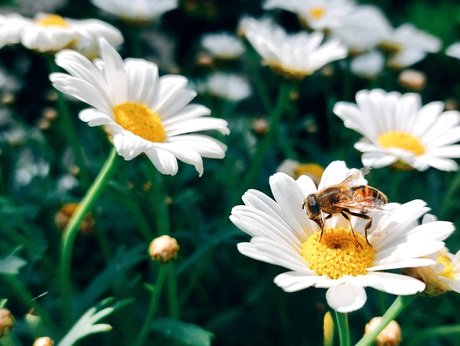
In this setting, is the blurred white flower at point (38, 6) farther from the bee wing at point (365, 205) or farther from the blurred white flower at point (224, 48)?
the bee wing at point (365, 205)

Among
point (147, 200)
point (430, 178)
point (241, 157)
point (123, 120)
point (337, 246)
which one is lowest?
point (430, 178)

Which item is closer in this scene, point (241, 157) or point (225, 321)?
point (225, 321)

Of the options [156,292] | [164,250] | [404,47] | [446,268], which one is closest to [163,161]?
[164,250]

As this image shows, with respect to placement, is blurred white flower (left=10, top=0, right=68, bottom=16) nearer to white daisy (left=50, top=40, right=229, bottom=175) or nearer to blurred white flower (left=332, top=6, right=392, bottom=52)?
blurred white flower (left=332, top=6, right=392, bottom=52)

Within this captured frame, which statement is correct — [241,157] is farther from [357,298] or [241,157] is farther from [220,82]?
[357,298]

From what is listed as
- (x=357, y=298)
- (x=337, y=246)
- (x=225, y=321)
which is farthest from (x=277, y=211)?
(x=225, y=321)

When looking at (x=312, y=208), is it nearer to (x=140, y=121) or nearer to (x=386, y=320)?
(x=386, y=320)

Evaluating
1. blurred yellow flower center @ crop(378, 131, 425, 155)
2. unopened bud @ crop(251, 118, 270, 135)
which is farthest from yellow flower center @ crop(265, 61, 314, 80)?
blurred yellow flower center @ crop(378, 131, 425, 155)
